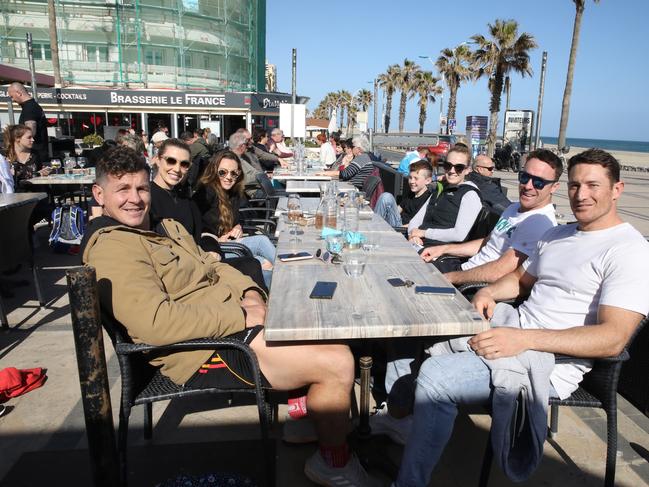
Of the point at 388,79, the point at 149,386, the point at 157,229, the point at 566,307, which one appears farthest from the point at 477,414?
the point at 388,79

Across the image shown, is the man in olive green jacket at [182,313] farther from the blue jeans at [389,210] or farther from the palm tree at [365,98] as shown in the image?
the palm tree at [365,98]

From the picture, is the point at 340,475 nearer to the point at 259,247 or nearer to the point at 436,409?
the point at 436,409

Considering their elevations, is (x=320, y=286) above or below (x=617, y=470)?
above

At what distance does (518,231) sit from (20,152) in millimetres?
6724

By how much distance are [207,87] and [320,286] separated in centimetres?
3257

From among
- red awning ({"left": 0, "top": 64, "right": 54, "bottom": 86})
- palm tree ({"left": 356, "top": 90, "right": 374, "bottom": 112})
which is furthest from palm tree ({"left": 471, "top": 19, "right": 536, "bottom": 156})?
palm tree ({"left": 356, "top": 90, "right": 374, "bottom": 112})

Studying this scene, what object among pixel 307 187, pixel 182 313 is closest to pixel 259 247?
pixel 182 313

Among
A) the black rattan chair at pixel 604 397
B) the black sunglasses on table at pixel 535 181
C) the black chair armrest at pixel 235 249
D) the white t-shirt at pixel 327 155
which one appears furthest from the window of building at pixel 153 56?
the black rattan chair at pixel 604 397

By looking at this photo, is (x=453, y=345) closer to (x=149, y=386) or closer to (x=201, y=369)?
(x=201, y=369)

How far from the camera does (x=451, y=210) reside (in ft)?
14.8

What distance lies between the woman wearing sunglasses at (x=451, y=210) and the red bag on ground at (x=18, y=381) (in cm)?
319

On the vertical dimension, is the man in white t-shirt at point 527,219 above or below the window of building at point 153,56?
below

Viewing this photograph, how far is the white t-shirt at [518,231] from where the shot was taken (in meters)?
3.08

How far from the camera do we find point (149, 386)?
2.16m
